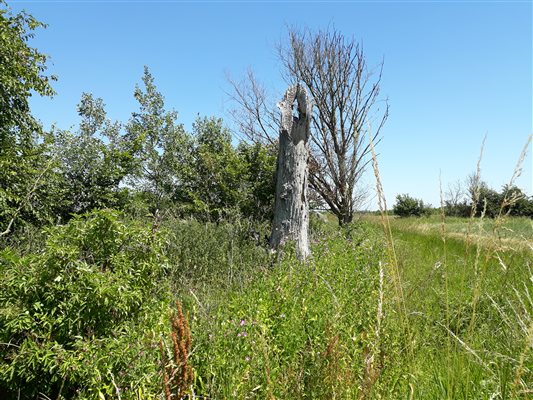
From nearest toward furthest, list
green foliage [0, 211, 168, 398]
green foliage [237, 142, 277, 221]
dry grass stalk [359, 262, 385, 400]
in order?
dry grass stalk [359, 262, 385, 400] < green foliage [0, 211, 168, 398] < green foliage [237, 142, 277, 221]

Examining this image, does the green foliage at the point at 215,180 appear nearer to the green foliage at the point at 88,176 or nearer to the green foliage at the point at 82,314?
the green foliage at the point at 88,176

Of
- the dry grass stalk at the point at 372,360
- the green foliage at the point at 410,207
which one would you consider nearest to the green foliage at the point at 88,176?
the dry grass stalk at the point at 372,360

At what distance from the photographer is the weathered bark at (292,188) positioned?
22.2 ft

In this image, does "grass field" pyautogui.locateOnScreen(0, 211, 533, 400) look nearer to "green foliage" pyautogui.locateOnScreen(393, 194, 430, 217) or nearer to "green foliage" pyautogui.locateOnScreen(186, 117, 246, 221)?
"green foliage" pyautogui.locateOnScreen(186, 117, 246, 221)

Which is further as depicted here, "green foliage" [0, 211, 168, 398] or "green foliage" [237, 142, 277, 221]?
"green foliage" [237, 142, 277, 221]

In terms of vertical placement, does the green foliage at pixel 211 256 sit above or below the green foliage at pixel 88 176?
below

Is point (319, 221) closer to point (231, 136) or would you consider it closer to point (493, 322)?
point (231, 136)

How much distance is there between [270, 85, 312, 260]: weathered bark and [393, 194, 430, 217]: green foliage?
24.2 meters

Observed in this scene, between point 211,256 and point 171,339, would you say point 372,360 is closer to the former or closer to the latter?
point 171,339

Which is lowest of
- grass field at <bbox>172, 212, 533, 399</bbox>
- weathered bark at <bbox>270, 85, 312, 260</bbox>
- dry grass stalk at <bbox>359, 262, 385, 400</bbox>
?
grass field at <bbox>172, 212, 533, 399</bbox>

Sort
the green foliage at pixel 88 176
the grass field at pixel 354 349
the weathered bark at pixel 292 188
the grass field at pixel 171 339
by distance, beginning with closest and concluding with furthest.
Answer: the grass field at pixel 354 349 → the grass field at pixel 171 339 → the weathered bark at pixel 292 188 → the green foliage at pixel 88 176

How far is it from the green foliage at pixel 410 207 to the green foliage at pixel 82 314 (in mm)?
28810

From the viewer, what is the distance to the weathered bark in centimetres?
677

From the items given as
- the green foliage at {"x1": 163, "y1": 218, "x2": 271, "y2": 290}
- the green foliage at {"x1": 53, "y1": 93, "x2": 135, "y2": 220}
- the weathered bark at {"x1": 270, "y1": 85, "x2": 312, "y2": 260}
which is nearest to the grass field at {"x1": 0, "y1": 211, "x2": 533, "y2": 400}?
the green foliage at {"x1": 163, "y1": 218, "x2": 271, "y2": 290}
